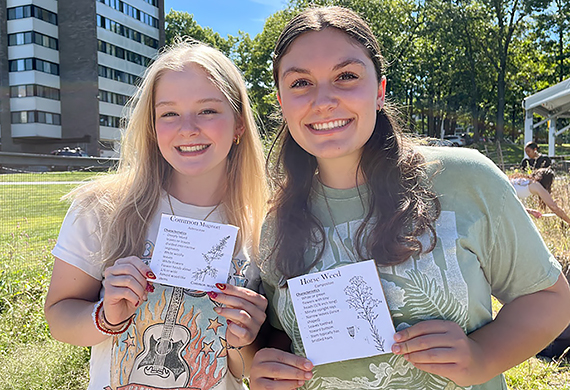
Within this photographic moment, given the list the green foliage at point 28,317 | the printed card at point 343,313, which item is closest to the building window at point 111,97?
the green foliage at point 28,317

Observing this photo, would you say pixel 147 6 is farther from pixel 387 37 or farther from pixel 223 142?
pixel 223 142

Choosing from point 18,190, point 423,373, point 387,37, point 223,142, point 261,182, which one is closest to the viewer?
point 423,373

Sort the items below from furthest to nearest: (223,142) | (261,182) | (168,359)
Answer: (261,182), (223,142), (168,359)

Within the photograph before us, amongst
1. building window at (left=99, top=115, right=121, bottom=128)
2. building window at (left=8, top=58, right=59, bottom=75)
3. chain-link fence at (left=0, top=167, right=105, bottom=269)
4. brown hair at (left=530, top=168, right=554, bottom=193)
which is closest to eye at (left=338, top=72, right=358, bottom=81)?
chain-link fence at (left=0, top=167, right=105, bottom=269)

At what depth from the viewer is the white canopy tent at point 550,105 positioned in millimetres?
15284

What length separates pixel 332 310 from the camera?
5.10 feet

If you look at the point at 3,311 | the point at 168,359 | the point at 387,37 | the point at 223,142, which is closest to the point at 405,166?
the point at 223,142

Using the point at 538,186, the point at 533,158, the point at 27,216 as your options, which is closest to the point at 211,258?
the point at 538,186

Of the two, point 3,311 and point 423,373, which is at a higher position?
point 423,373

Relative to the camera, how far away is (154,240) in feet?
6.82

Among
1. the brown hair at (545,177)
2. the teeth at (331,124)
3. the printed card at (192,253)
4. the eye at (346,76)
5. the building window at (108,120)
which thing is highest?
the building window at (108,120)

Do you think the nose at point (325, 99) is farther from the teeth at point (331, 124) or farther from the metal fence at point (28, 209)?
the metal fence at point (28, 209)

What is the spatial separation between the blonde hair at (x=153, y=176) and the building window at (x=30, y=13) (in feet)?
155

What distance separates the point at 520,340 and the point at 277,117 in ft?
4.65
